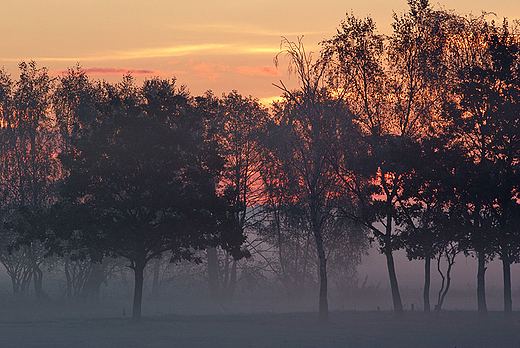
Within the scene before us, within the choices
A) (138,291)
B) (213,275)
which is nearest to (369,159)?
(138,291)

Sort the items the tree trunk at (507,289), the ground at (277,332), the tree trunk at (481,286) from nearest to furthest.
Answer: the ground at (277,332), the tree trunk at (481,286), the tree trunk at (507,289)

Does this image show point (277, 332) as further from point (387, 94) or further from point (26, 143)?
point (26, 143)

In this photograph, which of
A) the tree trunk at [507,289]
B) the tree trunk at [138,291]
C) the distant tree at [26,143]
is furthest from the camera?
the distant tree at [26,143]

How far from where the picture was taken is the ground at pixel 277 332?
103 feet

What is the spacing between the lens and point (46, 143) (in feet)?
196

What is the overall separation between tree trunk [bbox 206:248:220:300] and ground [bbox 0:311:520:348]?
22.8m

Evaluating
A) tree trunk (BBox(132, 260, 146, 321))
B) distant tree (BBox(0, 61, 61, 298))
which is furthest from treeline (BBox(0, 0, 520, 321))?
distant tree (BBox(0, 61, 61, 298))

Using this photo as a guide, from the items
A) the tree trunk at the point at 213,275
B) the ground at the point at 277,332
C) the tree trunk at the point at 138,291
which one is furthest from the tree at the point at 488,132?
the tree trunk at the point at 213,275

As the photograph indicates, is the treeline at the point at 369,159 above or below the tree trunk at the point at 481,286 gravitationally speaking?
above

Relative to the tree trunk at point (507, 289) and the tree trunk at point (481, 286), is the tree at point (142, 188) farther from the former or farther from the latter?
the tree trunk at point (507, 289)

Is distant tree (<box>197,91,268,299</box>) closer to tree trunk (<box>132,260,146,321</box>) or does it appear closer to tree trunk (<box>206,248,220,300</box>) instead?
tree trunk (<box>206,248,220,300</box>)

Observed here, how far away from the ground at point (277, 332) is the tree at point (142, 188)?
15.5 ft

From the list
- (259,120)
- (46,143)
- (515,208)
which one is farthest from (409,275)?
(515,208)

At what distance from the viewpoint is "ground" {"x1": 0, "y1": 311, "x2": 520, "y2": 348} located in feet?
103
